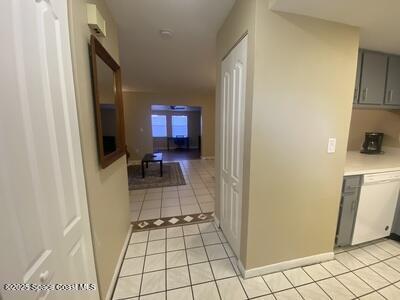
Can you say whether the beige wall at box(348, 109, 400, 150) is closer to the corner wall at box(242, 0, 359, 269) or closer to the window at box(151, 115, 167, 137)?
the corner wall at box(242, 0, 359, 269)

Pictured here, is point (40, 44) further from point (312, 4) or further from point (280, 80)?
point (312, 4)

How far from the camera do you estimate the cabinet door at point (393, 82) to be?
2082 millimetres

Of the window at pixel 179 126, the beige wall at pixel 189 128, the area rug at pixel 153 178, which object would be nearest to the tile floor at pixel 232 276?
the area rug at pixel 153 178

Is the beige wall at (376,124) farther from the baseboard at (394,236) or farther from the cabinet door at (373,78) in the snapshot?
the baseboard at (394,236)

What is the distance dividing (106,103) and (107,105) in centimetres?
3

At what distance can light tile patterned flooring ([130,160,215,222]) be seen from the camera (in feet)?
9.42

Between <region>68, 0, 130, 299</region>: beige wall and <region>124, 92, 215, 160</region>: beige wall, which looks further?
<region>124, 92, 215, 160</region>: beige wall

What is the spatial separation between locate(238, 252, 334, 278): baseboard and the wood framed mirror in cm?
154

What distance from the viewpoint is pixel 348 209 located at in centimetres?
187

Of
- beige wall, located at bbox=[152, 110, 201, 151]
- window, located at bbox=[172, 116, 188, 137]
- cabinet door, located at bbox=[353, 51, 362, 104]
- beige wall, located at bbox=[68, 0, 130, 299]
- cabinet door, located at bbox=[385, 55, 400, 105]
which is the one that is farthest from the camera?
window, located at bbox=[172, 116, 188, 137]

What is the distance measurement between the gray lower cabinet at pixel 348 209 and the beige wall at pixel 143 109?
536cm

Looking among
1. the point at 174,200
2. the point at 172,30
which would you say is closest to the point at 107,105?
the point at 172,30

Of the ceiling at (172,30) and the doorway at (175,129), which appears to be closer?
the ceiling at (172,30)

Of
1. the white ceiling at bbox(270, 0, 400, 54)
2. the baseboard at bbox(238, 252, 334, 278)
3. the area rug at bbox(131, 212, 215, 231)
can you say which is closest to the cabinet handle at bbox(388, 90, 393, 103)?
the white ceiling at bbox(270, 0, 400, 54)
